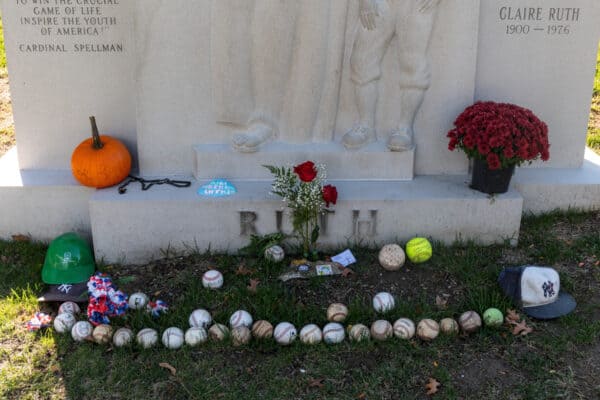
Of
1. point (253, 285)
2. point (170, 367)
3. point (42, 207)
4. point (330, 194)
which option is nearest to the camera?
point (170, 367)

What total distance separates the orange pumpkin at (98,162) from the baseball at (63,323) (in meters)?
1.17

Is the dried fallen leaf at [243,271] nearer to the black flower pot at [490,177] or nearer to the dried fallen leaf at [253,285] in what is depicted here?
the dried fallen leaf at [253,285]

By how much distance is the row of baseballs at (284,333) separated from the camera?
3.90m

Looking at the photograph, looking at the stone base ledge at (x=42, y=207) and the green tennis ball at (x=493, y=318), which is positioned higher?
the stone base ledge at (x=42, y=207)

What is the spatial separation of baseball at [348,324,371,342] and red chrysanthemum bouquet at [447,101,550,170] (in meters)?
1.63

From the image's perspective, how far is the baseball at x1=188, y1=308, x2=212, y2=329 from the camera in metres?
4.05

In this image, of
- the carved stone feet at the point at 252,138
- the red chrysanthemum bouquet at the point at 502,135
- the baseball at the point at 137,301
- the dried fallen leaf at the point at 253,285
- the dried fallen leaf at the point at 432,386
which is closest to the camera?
the dried fallen leaf at the point at 432,386

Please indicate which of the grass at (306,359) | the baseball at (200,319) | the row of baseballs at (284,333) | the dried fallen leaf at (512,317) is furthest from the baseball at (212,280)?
the dried fallen leaf at (512,317)

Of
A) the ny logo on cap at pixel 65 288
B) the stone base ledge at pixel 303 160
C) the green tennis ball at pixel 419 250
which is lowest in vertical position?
the ny logo on cap at pixel 65 288

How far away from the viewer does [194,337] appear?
154 inches

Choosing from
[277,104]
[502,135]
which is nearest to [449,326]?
[502,135]

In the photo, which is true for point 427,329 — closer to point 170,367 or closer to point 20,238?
point 170,367

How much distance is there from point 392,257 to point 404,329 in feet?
2.52

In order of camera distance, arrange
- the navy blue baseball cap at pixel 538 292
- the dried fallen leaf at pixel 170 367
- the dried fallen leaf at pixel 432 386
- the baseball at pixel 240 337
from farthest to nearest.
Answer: the navy blue baseball cap at pixel 538 292, the baseball at pixel 240 337, the dried fallen leaf at pixel 170 367, the dried fallen leaf at pixel 432 386
